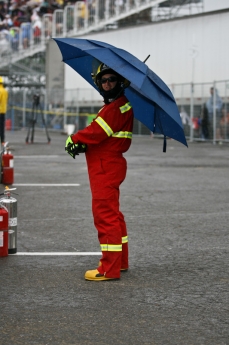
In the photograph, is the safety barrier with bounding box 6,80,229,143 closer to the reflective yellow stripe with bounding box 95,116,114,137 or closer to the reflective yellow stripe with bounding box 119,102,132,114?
the reflective yellow stripe with bounding box 119,102,132,114

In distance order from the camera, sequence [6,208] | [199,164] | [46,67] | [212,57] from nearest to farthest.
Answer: [6,208] → [199,164] → [212,57] → [46,67]

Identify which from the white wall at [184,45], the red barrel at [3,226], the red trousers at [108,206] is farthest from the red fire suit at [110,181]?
the white wall at [184,45]

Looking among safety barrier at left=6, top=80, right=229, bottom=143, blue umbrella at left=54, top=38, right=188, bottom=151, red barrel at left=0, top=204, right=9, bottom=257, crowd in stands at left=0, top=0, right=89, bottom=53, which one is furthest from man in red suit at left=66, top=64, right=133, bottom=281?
crowd in stands at left=0, top=0, right=89, bottom=53

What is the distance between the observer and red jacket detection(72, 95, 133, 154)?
6.37 metres

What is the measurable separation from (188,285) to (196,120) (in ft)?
70.8

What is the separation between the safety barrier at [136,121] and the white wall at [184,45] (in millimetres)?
619

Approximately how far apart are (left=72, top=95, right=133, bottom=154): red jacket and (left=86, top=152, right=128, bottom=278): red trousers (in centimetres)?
7

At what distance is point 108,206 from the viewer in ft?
21.3

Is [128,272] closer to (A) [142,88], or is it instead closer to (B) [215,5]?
(A) [142,88]

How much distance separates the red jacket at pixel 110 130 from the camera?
A: 20.9 ft

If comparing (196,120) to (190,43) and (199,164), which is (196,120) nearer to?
(190,43)

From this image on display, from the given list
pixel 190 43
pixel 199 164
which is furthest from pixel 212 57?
pixel 199 164

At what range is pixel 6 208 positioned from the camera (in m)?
7.40

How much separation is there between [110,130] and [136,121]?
24.9 meters
